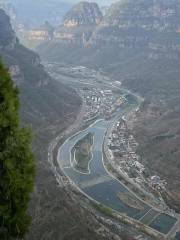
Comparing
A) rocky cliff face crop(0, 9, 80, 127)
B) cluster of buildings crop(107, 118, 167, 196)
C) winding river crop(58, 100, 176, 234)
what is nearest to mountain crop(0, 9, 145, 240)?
rocky cliff face crop(0, 9, 80, 127)

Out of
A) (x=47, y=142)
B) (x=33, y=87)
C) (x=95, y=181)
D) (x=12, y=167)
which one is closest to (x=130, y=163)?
(x=95, y=181)

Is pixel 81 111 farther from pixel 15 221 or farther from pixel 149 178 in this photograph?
pixel 15 221

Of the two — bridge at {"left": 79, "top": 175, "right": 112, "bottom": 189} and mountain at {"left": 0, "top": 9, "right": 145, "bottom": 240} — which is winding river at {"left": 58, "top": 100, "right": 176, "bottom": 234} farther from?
mountain at {"left": 0, "top": 9, "right": 145, "bottom": 240}

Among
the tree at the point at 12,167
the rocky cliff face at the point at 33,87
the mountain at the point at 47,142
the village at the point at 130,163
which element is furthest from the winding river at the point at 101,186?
the tree at the point at 12,167

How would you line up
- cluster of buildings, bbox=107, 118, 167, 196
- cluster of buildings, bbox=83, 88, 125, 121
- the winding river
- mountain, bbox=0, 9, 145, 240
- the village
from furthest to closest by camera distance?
cluster of buildings, bbox=83, 88, 125, 121 < cluster of buildings, bbox=107, 118, 167, 196 < the village < the winding river < mountain, bbox=0, 9, 145, 240

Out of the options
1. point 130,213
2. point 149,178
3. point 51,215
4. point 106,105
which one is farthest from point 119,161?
point 106,105
